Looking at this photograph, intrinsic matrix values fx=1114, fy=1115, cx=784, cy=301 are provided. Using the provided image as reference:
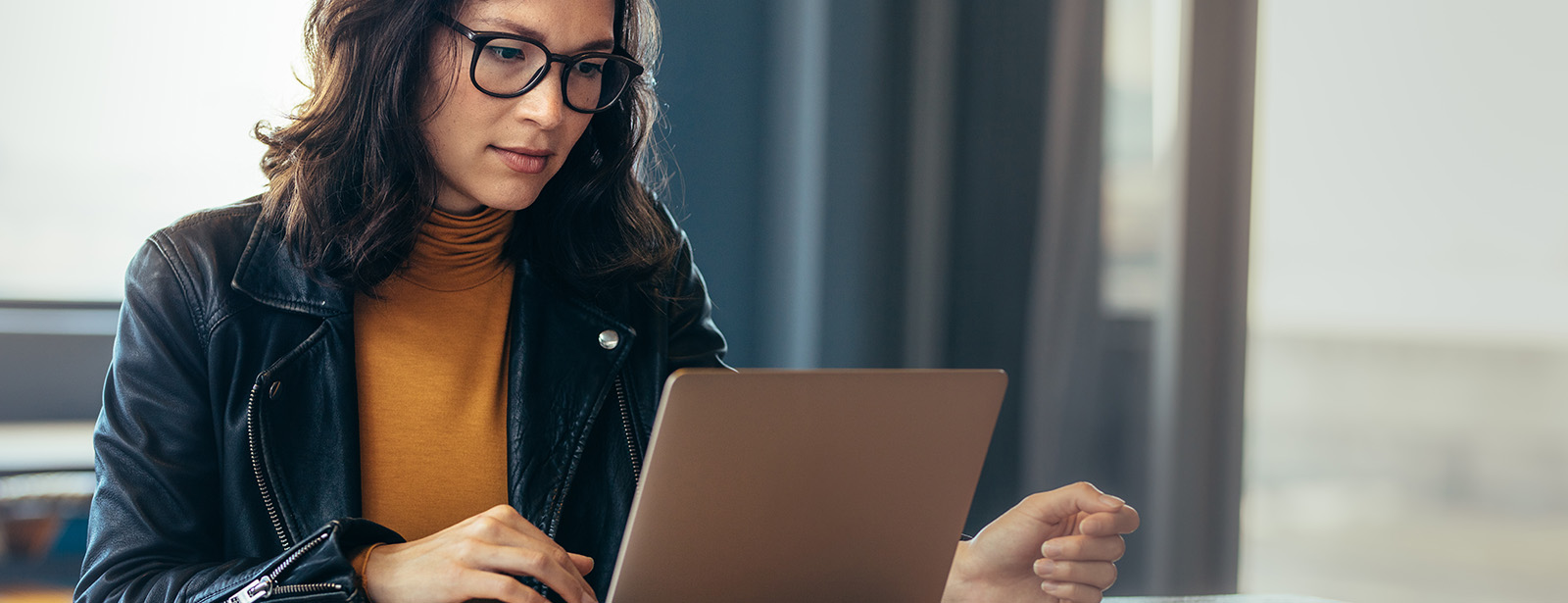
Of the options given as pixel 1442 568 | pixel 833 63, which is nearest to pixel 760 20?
pixel 833 63

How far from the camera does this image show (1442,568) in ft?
12.6

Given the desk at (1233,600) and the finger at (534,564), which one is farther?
the desk at (1233,600)

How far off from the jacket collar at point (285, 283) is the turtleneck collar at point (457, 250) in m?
0.09

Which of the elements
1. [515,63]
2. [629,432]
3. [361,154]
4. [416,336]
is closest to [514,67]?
[515,63]

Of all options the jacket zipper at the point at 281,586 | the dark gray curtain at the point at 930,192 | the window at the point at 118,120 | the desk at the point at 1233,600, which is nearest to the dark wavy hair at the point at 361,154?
the jacket zipper at the point at 281,586

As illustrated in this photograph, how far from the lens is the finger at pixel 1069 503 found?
1.00 meters

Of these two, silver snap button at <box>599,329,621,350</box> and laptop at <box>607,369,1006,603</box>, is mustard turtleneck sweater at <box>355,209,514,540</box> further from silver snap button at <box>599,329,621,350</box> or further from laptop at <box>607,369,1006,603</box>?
laptop at <box>607,369,1006,603</box>

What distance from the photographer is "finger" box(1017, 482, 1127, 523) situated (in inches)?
39.3

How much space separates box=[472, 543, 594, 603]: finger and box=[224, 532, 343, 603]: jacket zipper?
0.12m

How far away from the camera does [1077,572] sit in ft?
3.25

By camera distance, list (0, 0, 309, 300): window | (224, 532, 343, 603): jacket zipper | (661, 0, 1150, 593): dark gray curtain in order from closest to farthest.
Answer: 1. (224, 532, 343, 603): jacket zipper
2. (661, 0, 1150, 593): dark gray curtain
3. (0, 0, 309, 300): window

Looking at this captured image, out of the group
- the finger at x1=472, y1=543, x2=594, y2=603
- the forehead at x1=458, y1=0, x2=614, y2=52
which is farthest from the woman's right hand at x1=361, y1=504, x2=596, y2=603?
the forehead at x1=458, y1=0, x2=614, y2=52

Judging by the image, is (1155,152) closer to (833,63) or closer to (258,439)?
(833,63)

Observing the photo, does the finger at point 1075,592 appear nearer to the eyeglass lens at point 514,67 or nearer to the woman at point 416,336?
the woman at point 416,336
